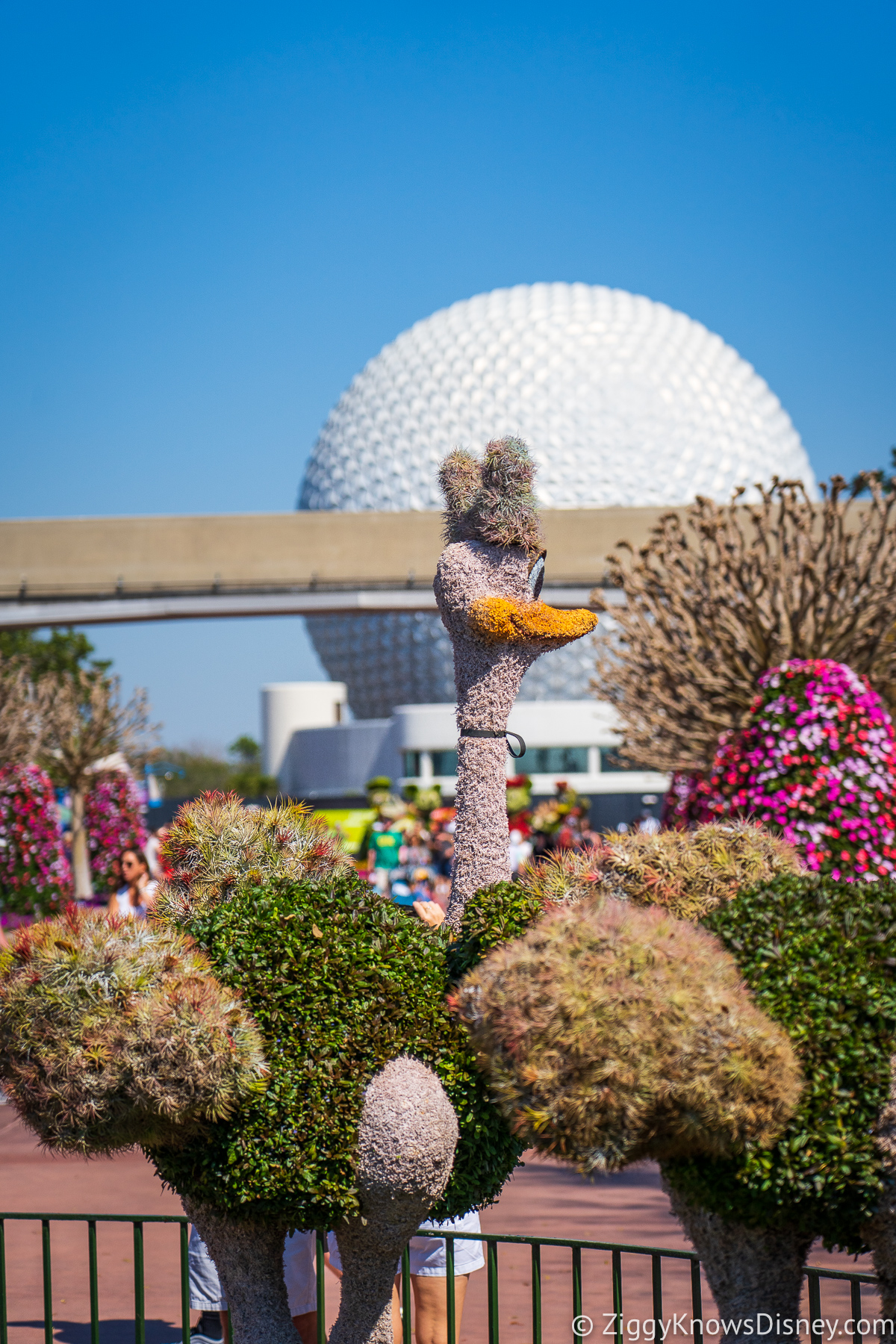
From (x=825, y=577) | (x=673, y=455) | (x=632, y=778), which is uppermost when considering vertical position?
(x=673, y=455)

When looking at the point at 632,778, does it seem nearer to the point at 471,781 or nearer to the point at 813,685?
the point at 813,685

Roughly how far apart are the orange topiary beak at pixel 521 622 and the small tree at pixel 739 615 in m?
6.12

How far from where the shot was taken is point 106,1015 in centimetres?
291

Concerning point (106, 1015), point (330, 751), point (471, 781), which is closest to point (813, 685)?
point (471, 781)

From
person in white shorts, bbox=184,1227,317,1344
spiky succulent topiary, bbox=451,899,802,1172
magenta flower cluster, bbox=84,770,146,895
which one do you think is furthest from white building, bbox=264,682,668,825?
spiky succulent topiary, bbox=451,899,802,1172

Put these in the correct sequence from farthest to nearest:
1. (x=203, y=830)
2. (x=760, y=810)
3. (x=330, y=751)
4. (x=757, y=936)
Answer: (x=330, y=751) < (x=760, y=810) < (x=203, y=830) < (x=757, y=936)

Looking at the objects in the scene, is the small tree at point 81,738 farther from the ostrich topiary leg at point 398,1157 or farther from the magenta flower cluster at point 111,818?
the ostrich topiary leg at point 398,1157

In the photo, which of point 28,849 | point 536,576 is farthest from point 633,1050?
point 28,849

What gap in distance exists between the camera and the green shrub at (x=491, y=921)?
3225 millimetres

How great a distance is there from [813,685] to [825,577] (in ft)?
9.16

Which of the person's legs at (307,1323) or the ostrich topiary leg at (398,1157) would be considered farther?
the person's legs at (307,1323)

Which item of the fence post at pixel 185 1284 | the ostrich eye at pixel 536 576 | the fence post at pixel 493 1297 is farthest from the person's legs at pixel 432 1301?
the ostrich eye at pixel 536 576

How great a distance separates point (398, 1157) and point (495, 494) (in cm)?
187

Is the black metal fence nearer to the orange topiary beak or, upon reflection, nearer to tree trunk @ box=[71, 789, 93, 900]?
the orange topiary beak
